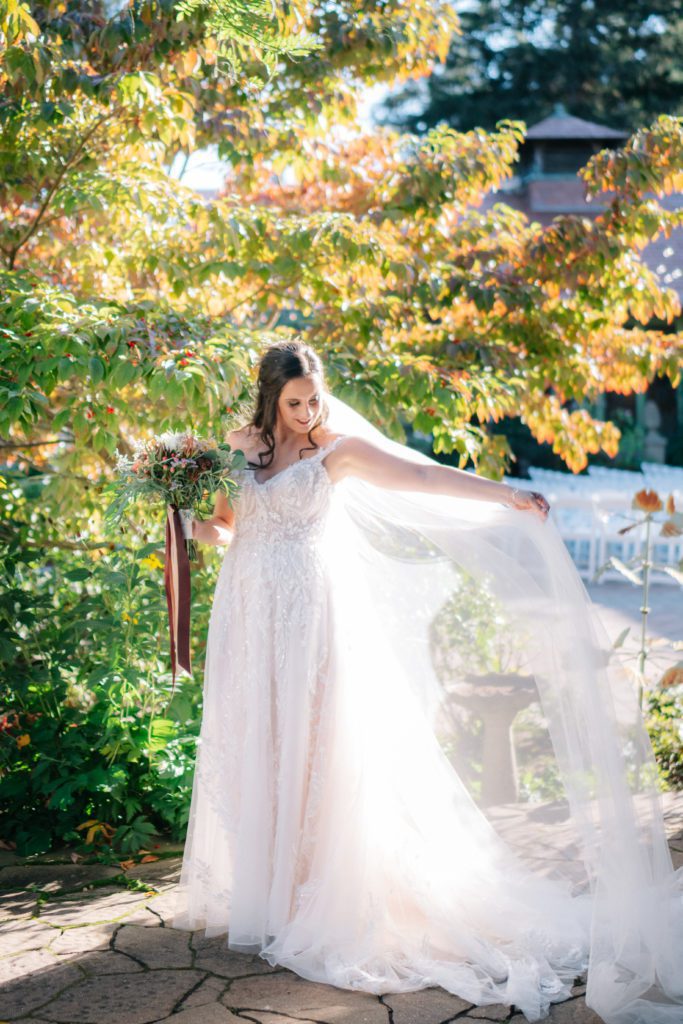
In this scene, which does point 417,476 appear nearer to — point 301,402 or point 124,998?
point 301,402

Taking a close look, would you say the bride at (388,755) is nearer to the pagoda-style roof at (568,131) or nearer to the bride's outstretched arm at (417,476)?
the bride's outstretched arm at (417,476)

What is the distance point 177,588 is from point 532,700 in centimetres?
148

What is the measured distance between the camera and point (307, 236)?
198 inches

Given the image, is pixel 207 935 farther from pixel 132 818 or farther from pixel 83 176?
pixel 83 176

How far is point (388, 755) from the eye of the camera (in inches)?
140

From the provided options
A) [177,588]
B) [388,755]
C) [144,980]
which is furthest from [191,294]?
[144,980]

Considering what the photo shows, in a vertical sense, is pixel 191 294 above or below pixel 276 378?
above

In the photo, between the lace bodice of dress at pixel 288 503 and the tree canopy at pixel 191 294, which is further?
the tree canopy at pixel 191 294

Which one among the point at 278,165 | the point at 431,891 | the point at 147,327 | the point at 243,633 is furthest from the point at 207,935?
the point at 278,165

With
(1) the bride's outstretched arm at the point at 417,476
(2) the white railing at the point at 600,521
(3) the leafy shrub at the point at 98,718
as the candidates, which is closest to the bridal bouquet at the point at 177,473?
(1) the bride's outstretched arm at the point at 417,476

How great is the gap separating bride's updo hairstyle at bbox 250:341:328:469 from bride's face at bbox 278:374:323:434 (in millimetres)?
17

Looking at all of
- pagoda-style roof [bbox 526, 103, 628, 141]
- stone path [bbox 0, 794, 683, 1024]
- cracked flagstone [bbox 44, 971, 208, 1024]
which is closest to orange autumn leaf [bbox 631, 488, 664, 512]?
stone path [bbox 0, 794, 683, 1024]

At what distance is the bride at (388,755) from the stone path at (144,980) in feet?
0.24

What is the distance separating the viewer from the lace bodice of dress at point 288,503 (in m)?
3.56
